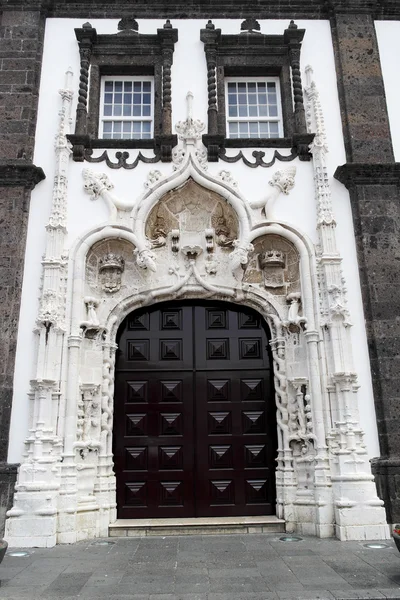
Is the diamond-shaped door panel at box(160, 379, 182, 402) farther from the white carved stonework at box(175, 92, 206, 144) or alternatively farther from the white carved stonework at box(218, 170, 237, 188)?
the white carved stonework at box(175, 92, 206, 144)

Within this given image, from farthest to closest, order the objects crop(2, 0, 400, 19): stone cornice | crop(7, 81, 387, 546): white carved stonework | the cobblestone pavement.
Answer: crop(2, 0, 400, 19): stone cornice < crop(7, 81, 387, 546): white carved stonework < the cobblestone pavement

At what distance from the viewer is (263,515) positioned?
7.98 m

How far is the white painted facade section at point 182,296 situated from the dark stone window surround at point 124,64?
22cm

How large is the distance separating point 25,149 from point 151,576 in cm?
710

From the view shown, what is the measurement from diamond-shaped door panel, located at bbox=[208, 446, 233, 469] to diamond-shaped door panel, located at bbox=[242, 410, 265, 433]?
1.46ft

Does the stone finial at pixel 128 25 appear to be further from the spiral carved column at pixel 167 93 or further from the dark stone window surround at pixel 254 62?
the dark stone window surround at pixel 254 62

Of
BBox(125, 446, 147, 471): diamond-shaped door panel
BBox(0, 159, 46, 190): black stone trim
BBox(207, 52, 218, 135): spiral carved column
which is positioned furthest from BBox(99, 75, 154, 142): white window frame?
BBox(125, 446, 147, 471): diamond-shaped door panel

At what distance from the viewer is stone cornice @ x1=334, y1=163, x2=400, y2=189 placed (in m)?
8.80

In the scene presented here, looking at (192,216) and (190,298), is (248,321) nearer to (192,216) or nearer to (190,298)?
(190,298)

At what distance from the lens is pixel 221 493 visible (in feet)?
26.5

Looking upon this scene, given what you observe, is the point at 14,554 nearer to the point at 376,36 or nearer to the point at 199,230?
the point at 199,230

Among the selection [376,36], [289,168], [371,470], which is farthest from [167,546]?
[376,36]

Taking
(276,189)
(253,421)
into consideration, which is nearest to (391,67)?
(276,189)

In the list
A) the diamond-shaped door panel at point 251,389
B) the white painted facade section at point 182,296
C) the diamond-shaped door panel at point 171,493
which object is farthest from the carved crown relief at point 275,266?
the diamond-shaped door panel at point 171,493
